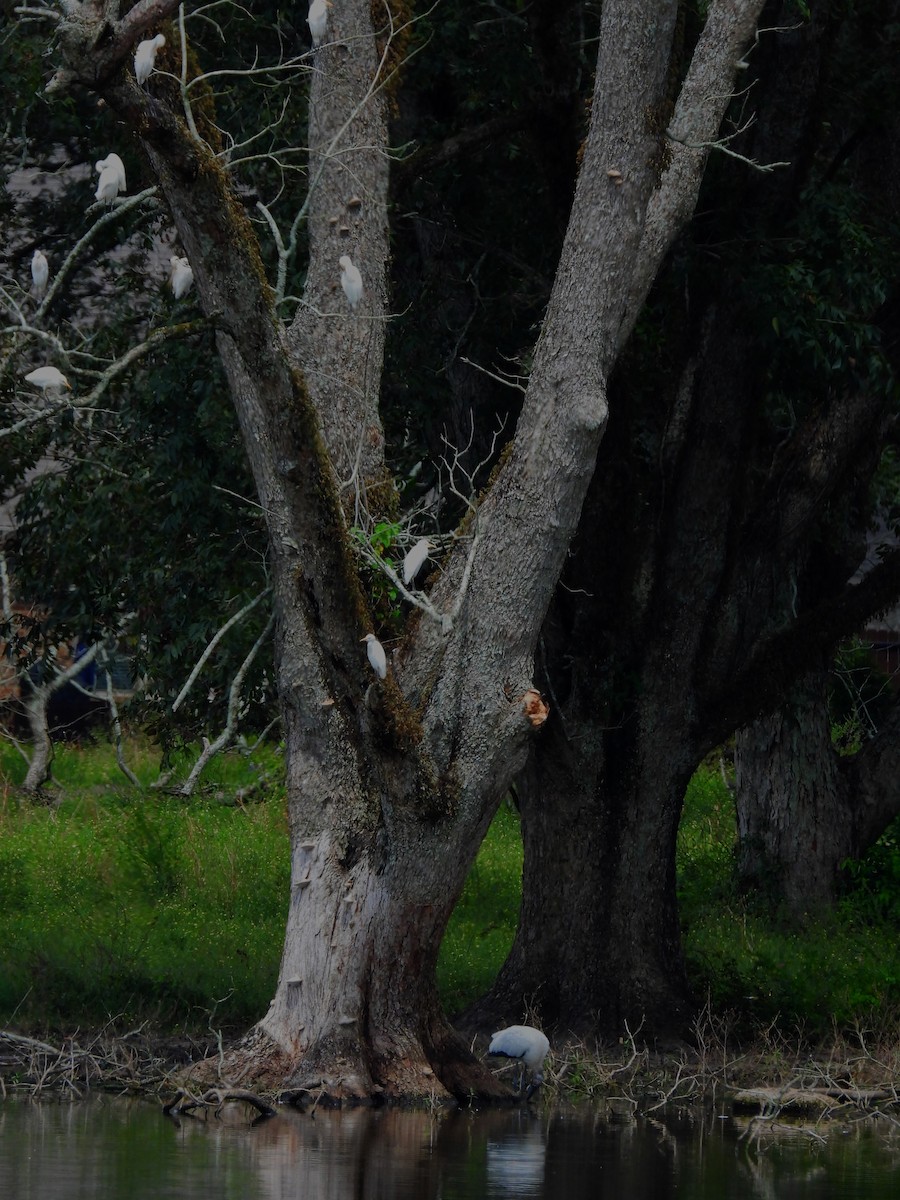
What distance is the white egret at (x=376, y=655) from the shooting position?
10664mm

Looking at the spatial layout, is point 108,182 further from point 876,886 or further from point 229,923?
point 876,886

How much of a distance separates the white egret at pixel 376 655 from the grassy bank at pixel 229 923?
13.1 ft

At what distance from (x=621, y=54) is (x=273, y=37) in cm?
349

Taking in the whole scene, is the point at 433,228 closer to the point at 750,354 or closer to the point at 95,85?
the point at 750,354

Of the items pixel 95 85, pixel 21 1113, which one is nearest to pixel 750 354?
pixel 95 85

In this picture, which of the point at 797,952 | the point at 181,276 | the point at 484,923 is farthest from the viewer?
the point at 484,923

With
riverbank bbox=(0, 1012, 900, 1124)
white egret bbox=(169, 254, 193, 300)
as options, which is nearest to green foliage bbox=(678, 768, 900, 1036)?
Answer: riverbank bbox=(0, 1012, 900, 1124)

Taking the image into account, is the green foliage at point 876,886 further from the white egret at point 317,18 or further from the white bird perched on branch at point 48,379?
the white bird perched on branch at point 48,379

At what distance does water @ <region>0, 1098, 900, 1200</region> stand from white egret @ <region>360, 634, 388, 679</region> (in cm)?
238

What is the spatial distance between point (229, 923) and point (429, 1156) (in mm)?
7097

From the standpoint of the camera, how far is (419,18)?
13062mm

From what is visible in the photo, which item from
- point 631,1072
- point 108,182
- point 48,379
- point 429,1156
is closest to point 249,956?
point 631,1072

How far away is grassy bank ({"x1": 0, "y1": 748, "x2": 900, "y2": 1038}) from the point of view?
14.3 metres

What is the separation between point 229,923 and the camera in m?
16.8
